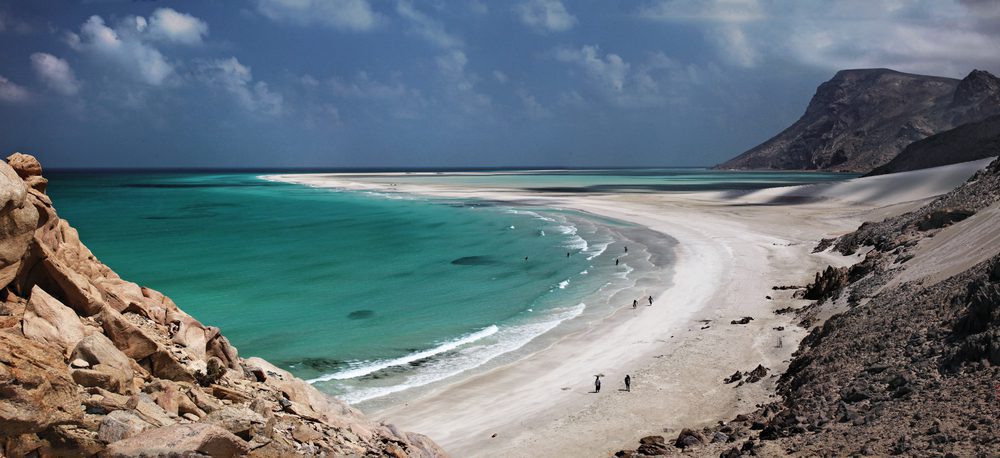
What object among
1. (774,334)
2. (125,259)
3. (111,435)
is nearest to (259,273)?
(125,259)

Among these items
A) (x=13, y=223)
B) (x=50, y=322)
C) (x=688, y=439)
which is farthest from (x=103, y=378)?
(x=688, y=439)

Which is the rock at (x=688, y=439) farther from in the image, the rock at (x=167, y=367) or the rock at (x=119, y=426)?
the rock at (x=119, y=426)

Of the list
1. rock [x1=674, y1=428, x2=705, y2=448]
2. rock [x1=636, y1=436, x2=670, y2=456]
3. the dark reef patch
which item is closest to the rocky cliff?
rock [x1=636, y1=436, x2=670, y2=456]

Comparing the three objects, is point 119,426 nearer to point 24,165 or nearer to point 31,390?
point 31,390

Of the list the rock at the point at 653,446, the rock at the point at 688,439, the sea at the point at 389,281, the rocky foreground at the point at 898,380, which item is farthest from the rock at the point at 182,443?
the sea at the point at 389,281

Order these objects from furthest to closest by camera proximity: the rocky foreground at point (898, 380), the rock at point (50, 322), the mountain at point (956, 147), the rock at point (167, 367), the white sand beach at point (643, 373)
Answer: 1. the mountain at point (956, 147)
2. the white sand beach at point (643, 373)
3. the rocky foreground at point (898, 380)
4. the rock at point (167, 367)
5. the rock at point (50, 322)

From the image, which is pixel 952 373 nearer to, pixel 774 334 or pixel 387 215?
pixel 774 334
